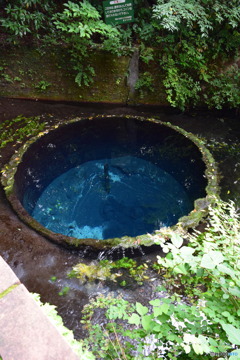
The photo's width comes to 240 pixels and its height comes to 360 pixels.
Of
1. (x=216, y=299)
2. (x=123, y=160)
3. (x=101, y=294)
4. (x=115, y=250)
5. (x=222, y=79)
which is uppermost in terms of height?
(x=222, y=79)

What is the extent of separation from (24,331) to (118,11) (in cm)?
762

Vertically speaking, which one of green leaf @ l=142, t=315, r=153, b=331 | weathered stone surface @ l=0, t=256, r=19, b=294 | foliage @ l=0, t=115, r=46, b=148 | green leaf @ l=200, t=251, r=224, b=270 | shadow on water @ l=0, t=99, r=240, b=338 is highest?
green leaf @ l=200, t=251, r=224, b=270

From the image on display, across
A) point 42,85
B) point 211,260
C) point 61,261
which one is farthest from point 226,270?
point 42,85

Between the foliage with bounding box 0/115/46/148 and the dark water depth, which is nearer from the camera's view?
the dark water depth

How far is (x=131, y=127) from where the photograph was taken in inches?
275

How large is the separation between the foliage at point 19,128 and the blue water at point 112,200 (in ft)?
4.40

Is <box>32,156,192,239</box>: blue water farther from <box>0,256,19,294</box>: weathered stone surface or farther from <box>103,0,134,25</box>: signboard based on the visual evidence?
<box>0,256,19,294</box>: weathered stone surface

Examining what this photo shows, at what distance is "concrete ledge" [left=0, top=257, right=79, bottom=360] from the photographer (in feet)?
3.70

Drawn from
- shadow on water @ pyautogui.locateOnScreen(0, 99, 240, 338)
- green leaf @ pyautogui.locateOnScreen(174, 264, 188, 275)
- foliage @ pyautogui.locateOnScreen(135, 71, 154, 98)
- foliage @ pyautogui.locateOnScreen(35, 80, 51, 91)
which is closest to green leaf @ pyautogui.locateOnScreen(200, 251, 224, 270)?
green leaf @ pyautogui.locateOnScreen(174, 264, 188, 275)

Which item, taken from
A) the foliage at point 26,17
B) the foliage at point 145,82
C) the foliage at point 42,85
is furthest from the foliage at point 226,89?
the foliage at point 26,17

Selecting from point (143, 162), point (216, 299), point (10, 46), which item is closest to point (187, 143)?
point (143, 162)

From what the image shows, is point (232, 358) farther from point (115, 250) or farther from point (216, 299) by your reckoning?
point (115, 250)

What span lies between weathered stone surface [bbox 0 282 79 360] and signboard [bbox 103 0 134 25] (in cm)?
733

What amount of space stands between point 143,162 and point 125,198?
1.24m
